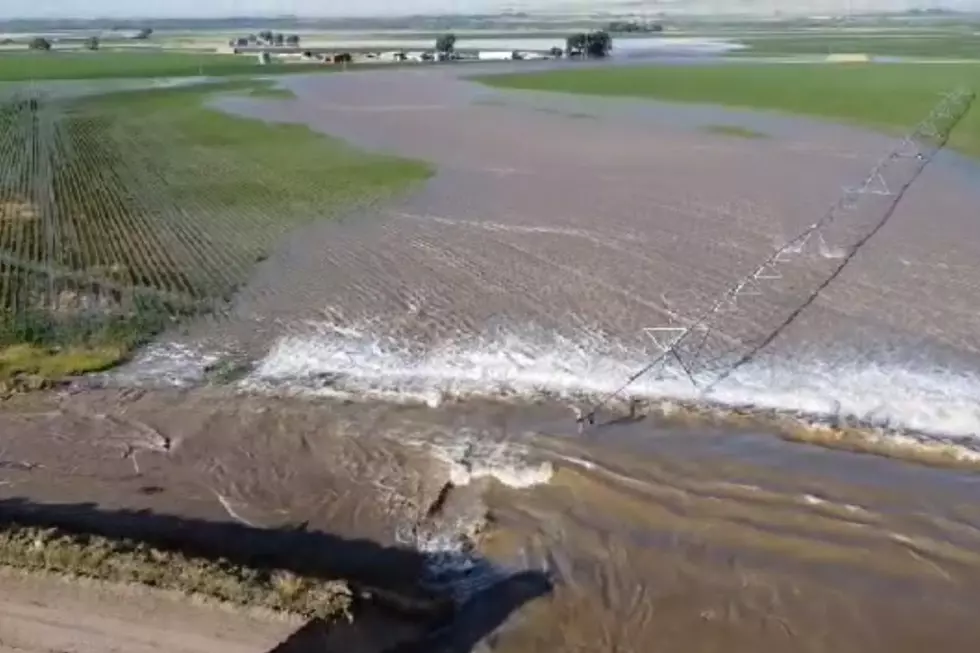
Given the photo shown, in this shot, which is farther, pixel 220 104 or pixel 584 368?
pixel 220 104

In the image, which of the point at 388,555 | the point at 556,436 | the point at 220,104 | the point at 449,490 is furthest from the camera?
the point at 220,104

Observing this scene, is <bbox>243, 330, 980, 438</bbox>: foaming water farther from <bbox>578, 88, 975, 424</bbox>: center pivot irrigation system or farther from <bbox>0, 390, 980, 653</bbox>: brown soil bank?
<bbox>0, 390, 980, 653</bbox>: brown soil bank

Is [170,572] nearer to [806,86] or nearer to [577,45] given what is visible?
[806,86]

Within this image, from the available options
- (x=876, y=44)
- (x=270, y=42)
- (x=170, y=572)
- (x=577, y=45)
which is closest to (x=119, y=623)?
(x=170, y=572)

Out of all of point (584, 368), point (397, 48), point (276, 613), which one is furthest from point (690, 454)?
point (397, 48)

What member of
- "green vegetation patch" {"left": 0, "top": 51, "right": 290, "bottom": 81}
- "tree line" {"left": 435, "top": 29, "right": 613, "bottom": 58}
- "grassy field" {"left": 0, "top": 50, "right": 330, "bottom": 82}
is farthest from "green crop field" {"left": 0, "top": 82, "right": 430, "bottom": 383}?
"tree line" {"left": 435, "top": 29, "right": 613, "bottom": 58}

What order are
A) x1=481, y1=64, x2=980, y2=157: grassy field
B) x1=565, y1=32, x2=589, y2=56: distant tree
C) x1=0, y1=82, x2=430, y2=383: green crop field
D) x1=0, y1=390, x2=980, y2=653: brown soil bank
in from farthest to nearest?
x1=565, y1=32, x2=589, y2=56: distant tree
x1=481, y1=64, x2=980, y2=157: grassy field
x1=0, y1=82, x2=430, y2=383: green crop field
x1=0, y1=390, x2=980, y2=653: brown soil bank

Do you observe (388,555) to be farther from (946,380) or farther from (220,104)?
(220,104)
